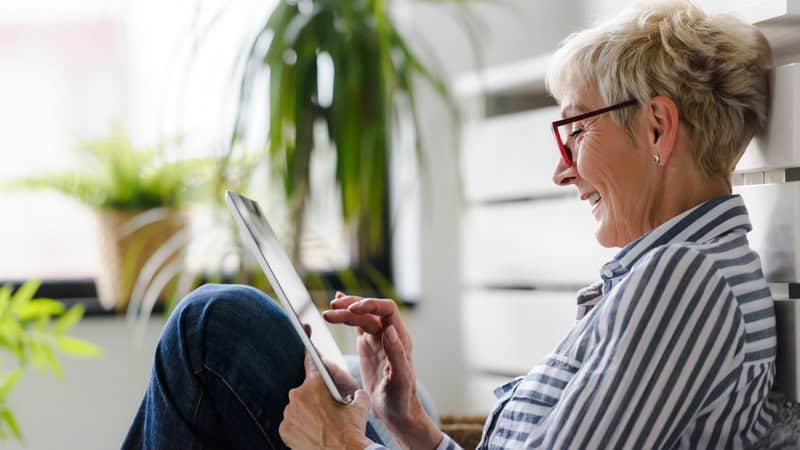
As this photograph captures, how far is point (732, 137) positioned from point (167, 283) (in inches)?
71.3

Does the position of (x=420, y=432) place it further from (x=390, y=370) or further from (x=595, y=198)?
(x=595, y=198)

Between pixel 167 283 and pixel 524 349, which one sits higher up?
pixel 167 283

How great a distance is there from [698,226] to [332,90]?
1.35 meters

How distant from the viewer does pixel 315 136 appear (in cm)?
258

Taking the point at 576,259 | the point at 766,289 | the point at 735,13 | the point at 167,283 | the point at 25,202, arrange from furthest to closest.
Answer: the point at 25,202 < the point at 167,283 < the point at 576,259 < the point at 735,13 < the point at 766,289

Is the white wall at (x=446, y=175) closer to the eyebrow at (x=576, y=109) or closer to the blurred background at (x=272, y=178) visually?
the blurred background at (x=272, y=178)

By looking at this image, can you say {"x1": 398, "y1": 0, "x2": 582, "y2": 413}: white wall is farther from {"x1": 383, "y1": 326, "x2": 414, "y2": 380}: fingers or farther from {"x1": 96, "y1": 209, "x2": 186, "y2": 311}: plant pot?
{"x1": 383, "y1": 326, "x2": 414, "y2": 380}: fingers

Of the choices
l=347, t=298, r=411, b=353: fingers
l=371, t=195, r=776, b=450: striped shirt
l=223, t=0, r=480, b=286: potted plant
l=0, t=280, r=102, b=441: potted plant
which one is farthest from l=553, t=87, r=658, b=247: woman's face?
l=0, t=280, r=102, b=441: potted plant

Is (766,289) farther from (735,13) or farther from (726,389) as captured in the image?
(735,13)

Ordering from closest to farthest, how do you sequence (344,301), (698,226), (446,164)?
(698,226)
(344,301)
(446,164)

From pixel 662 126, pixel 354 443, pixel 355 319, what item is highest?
pixel 662 126

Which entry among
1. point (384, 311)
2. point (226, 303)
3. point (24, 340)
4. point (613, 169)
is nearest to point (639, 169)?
point (613, 169)

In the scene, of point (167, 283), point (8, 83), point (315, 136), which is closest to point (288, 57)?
point (315, 136)

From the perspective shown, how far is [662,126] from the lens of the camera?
50.9 inches
